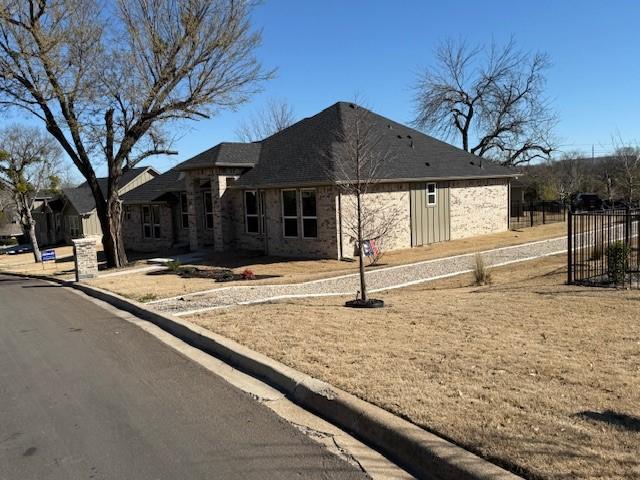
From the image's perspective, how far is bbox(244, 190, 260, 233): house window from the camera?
76.4ft

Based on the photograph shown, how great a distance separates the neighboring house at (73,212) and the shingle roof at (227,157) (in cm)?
1586

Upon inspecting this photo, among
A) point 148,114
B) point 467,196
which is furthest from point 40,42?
point 467,196

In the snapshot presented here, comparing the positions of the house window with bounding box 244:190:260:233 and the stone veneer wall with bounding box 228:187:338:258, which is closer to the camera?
the stone veneer wall with bounding box 228:187:338:258

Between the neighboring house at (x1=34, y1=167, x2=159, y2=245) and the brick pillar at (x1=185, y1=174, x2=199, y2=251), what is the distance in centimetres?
1470

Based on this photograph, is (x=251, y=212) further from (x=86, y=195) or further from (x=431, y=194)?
(x=86, y=195)

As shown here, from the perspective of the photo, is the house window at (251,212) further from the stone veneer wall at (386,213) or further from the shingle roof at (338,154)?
the stone veneer wall at (386,213)

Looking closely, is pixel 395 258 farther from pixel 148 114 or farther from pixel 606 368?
pixel 606 368

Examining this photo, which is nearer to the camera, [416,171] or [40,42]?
[40,42]

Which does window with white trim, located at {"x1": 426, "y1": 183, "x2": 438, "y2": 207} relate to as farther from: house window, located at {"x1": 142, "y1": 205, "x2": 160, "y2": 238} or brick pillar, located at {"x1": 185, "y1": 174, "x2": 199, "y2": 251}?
house window, located at {"x1": 142, "y1": 205, "x2": 160, "y2": 238}

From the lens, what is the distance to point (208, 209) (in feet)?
87.5

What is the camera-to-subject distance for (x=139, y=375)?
7004 mm

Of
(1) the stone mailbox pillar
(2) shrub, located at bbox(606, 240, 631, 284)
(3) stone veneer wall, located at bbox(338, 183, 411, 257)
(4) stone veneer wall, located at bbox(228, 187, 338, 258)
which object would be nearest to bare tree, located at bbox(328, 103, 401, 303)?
(3) stone veneer wall, located at bbox(338, 183, 411, 257)

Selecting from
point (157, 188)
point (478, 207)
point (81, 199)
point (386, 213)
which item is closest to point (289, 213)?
point (386, 213)

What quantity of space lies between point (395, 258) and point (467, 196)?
716 cm
